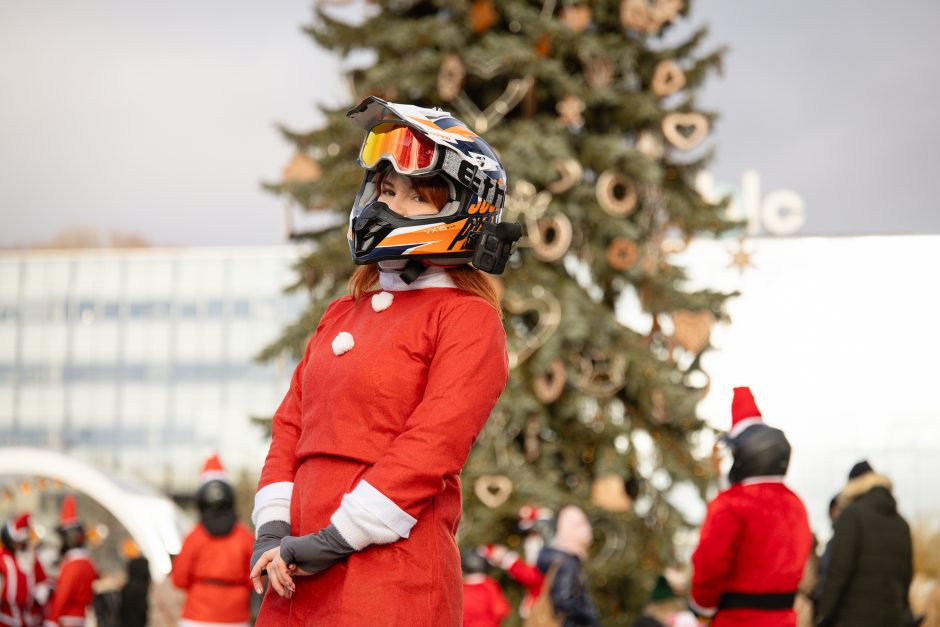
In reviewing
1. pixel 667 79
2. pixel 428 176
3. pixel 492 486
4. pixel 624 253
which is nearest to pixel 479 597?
pixel 492 486

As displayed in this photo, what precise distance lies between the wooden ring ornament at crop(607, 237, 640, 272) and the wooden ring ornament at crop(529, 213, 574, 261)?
728mm

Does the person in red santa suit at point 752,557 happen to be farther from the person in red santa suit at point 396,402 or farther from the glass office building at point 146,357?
the glass office building at point 146,357

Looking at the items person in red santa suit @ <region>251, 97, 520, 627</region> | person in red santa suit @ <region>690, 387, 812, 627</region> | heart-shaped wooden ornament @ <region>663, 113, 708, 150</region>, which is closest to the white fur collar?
person in red santa suit @ <region>251, 97, 520, 627</region>

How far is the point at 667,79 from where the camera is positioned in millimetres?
15117

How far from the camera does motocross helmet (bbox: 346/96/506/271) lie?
344 cm

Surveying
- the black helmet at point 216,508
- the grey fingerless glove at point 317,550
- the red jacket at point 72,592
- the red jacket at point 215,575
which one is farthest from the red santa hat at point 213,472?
the grey fingerless glove at point 317,550

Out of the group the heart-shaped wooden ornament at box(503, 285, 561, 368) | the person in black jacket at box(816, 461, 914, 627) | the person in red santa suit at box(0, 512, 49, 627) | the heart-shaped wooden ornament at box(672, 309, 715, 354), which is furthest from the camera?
the heart-shaped wooden ornament at box(672, 309, 715, 354)

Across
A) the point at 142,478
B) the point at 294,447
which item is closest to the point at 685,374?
the point at 294,447

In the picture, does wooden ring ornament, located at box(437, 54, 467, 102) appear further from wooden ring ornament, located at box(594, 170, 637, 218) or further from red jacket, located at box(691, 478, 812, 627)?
red jacket, located at box(691, 478, 812, 627)

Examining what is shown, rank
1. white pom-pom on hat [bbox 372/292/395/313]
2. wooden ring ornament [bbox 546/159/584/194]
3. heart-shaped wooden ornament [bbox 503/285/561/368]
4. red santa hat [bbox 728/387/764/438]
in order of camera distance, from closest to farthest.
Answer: white pom-pom on hat [bbox 372/292/395/313] → red santa hat [bbox 728/387/764/438] → heart-shaped wooden ornament [bbox 503/285/561/368] → wooden ring ornament [bbox 546/159/584/194]

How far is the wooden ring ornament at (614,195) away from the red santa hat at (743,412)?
864 centimetres

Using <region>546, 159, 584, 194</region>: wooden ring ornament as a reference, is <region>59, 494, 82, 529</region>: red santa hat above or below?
below

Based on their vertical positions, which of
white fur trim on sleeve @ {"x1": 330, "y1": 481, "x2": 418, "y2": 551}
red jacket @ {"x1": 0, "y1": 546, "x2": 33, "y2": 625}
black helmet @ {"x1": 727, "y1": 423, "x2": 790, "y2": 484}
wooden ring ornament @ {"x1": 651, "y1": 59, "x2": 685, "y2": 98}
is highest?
wooden ring ornament @ {"x1": 651, "y1": 59, "x2": 685, "y2": 98}

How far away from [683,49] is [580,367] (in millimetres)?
4281
